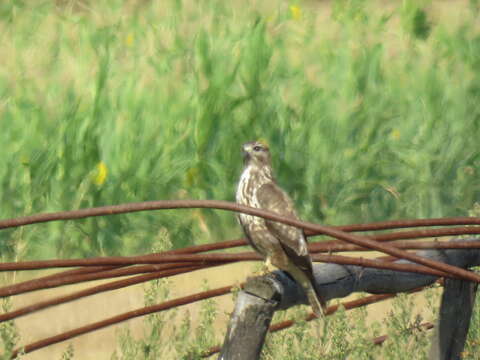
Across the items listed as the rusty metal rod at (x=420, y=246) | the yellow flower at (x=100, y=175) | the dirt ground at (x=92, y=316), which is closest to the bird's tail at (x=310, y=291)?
the rusty metal rod at (x=420, y=246)

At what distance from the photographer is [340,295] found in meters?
3.61

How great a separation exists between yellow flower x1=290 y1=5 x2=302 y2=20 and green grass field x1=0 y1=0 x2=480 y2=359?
0.16 m

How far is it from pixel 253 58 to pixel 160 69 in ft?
2.37

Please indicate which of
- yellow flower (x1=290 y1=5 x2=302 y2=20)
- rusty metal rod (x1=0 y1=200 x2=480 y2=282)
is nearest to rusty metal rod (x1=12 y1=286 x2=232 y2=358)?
rusty metal rod (x1=0 y1=200 x2=480 y2=282)

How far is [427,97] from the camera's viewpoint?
24.3ft

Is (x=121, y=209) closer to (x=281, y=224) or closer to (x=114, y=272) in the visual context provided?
(x=114, y=272)

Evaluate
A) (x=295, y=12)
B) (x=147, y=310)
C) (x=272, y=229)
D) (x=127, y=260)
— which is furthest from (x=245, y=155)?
(x=295, y=12)

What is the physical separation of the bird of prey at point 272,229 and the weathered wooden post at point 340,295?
63mm

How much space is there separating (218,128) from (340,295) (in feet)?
10.9

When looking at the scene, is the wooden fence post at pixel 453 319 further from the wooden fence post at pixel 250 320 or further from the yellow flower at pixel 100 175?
the yellow flower at pixel 100 175

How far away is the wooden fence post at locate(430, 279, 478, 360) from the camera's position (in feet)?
13.2

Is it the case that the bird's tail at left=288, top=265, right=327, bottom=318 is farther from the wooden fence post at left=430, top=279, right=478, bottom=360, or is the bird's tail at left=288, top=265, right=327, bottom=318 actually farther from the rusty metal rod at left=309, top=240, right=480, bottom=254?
the wooden fence post at left=430, top=279, right=478, bottom=360

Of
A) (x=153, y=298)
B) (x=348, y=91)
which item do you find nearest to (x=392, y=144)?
(x=348, y=91)

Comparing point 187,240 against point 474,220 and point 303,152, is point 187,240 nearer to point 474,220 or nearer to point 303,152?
point 303,152
